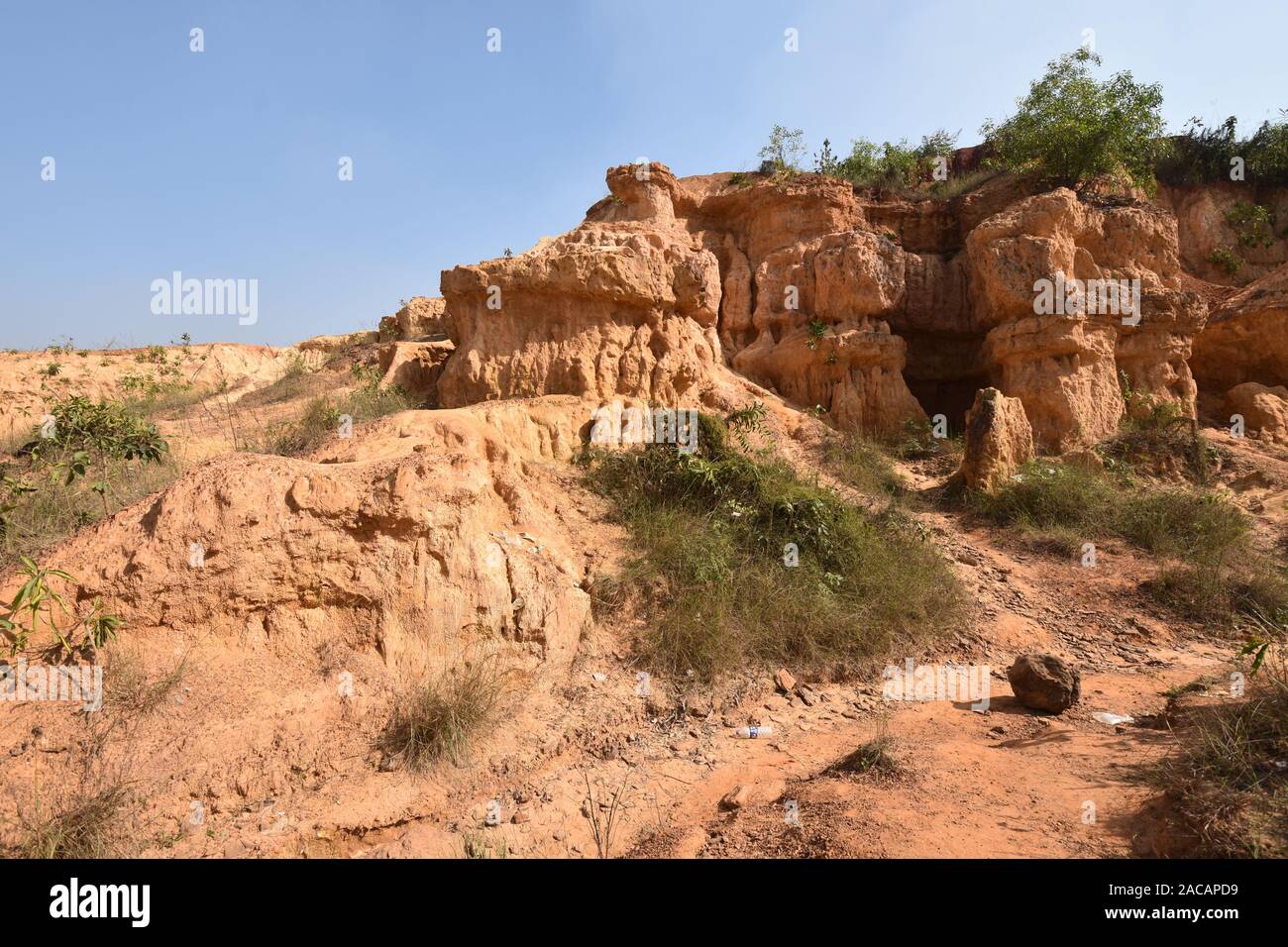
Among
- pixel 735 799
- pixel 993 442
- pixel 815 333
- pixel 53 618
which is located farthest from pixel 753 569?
pixel 815 333

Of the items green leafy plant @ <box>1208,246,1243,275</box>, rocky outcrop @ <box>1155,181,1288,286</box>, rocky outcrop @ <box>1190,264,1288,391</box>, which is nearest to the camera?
rocky outcrop @ <box>1190,264,1288,391</box>

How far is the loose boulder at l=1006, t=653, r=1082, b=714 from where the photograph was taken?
13.9ft

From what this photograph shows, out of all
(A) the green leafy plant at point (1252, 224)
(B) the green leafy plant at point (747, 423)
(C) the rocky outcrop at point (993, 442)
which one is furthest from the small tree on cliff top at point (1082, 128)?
(B) the green leafy plant at point (747, 423)

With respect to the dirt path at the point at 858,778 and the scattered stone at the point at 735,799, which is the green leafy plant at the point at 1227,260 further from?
the scattered stone at the point at 735,799

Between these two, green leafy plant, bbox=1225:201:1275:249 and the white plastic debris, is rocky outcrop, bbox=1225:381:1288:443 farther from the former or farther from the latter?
the white plastic debris

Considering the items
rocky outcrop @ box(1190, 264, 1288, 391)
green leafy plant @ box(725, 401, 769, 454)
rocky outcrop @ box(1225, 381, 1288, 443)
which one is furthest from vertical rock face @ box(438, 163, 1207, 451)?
rocky outcrop @ box(1190, 264, 1288, 391)

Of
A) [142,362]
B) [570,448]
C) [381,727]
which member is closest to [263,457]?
[381,727]

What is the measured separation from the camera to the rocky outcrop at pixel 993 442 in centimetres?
813

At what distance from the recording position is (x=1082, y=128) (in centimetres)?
1155

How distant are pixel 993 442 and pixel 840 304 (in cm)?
398

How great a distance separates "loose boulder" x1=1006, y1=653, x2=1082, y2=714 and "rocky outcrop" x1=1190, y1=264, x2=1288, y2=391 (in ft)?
37.1

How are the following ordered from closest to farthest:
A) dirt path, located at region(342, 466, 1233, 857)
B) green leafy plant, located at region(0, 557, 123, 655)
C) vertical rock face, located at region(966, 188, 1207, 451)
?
dirt path, located at region(342, 466, 1233, 857) → green leafy plant, located at region(0, 557, 123, 655) → vertical rock face, located at region(966, 188, 1207, 451)

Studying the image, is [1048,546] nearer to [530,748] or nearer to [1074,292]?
[1074,292]

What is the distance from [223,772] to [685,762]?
7.38 ft
